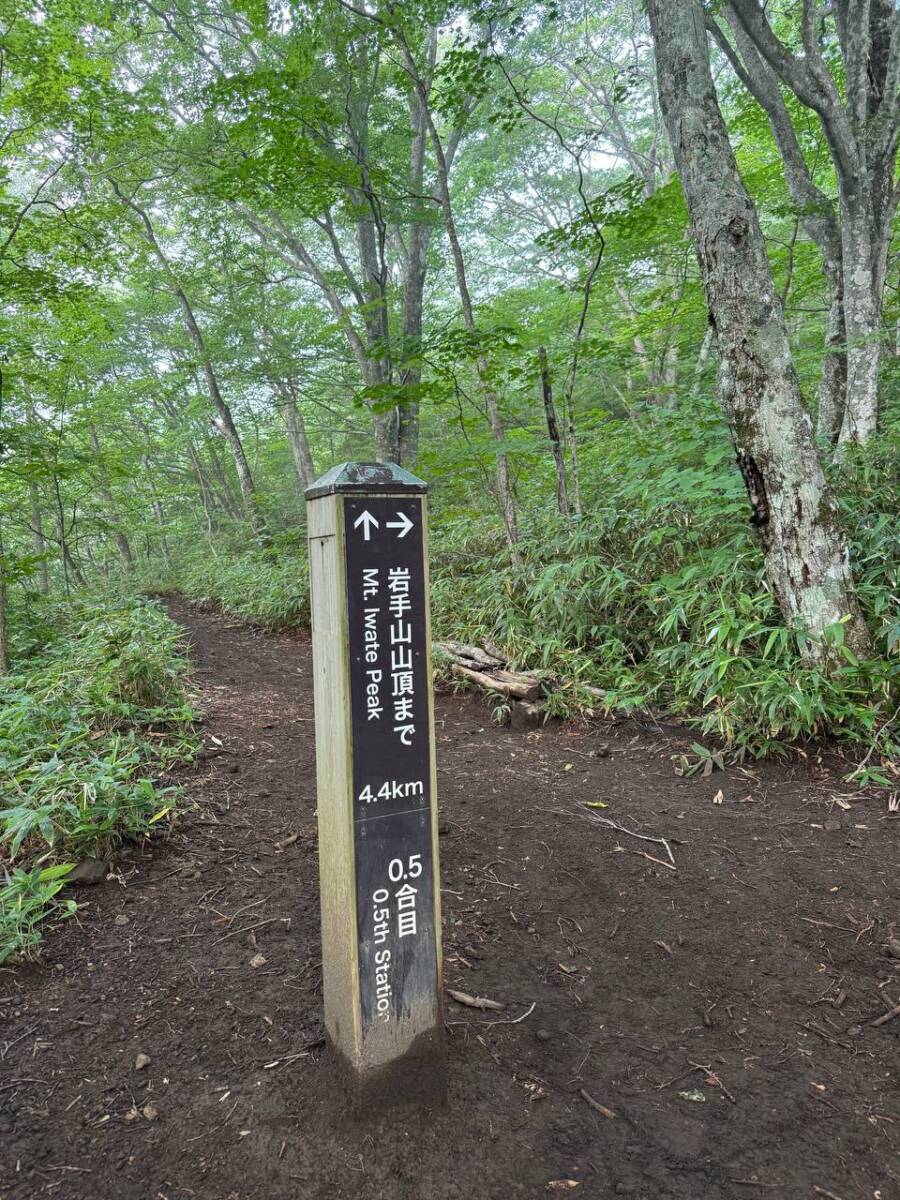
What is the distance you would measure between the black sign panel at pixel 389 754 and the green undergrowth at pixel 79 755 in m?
1.54

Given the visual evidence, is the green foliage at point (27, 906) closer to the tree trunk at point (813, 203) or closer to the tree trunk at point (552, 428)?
the tree trunk at point (552, 428)

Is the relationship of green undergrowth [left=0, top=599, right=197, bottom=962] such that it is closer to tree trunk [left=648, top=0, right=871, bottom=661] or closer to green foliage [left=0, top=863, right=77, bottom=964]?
green foliage [left=0, top=863, right=77, bottom=964]

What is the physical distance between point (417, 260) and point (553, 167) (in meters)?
7.55

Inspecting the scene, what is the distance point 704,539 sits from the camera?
5469 millimetres

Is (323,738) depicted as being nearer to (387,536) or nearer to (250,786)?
(387,536)

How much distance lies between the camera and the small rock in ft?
9.16

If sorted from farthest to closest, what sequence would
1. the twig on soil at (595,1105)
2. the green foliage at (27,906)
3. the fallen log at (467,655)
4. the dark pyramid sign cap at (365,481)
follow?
the fallen log at (467,655) → the green foliage at (27,906) → the twig on soil at (595,1105) → the dark pyramid sign cap at (365,481)

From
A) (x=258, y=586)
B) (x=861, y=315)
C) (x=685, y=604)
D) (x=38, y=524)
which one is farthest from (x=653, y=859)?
(x=38, y=524)

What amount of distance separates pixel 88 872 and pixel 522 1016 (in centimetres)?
201

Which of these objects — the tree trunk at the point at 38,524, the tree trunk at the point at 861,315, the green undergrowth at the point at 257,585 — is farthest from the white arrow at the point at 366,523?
the tree trunk at the point at 38,524

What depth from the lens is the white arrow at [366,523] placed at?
1642mm

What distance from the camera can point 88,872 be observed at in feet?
9.25

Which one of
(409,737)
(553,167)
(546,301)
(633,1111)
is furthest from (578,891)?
(553,167)

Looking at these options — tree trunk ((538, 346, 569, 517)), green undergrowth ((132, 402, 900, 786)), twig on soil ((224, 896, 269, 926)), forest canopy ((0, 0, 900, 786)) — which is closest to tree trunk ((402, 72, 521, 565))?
forest canopy ((0, 0, 900, 786))
